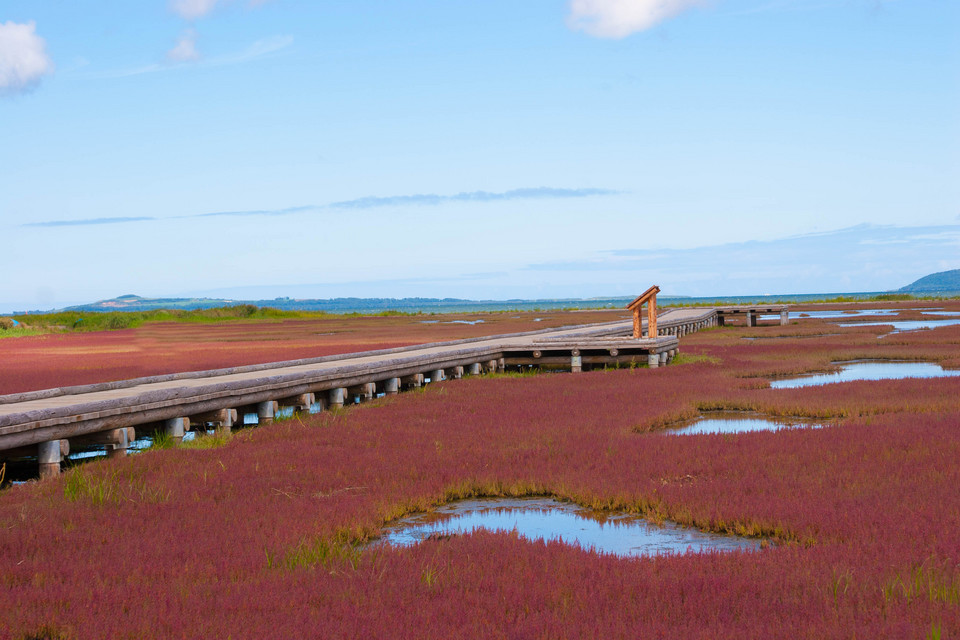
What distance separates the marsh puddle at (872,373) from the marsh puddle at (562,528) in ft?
46.2

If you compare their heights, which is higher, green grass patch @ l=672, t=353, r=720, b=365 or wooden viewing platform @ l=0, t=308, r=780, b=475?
wooden viewing platform @ l=0, t=308, r=780, b=475

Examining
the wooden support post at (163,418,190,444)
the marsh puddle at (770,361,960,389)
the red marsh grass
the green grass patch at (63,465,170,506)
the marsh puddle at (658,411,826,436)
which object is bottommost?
the marsh puddle at (770,361,960,389)

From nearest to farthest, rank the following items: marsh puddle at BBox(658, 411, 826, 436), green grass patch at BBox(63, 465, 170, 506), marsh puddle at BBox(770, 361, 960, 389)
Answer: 1. green grass patch at BBox(63, 465, 170, 506)
2. marsh puddle at BBox(658, 411, 826, 436)
3. marsh puddle at BBox(770, 361, 960, 389)

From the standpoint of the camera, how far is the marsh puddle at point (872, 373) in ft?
80.0

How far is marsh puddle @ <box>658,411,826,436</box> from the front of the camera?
15.8 meters

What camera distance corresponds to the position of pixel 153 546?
8.28 m

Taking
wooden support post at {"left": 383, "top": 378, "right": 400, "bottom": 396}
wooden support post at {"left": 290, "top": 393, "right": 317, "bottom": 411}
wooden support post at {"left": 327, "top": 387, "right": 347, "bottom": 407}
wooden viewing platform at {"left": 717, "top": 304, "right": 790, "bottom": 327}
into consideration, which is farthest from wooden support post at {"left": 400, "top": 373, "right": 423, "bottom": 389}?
wooden viewing platform at {"left": 717, "top": 304, "right": 790, "bottom": 327}

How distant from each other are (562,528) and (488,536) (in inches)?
47.7

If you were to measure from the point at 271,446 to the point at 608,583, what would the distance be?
8527 millimetres

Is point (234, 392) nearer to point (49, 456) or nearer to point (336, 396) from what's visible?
point (336, 396)

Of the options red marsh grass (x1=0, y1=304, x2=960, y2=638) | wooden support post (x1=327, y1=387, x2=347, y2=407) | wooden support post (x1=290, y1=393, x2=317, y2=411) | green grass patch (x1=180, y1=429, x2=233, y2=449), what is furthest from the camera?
wooden support post (x1=327, y1=387, x2=347, y2=407)

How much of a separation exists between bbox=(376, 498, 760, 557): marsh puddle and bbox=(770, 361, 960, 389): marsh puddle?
555 inches

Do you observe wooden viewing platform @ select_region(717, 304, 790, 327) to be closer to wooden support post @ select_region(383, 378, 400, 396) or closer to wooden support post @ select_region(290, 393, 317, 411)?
wooden support post @ select_region(383, 378, 400, 396)

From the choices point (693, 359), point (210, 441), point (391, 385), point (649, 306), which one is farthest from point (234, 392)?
point (693, 359)
